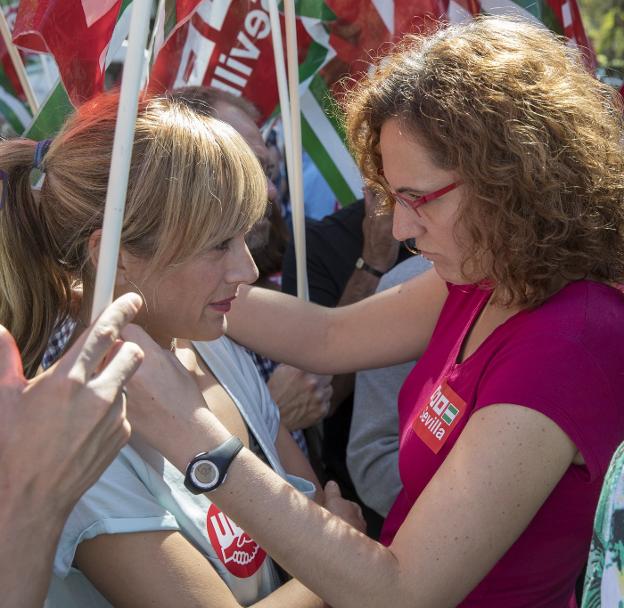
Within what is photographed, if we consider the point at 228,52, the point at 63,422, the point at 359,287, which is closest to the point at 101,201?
the point at 63,422

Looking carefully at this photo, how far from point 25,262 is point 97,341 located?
25.9 inches

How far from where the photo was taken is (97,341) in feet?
3.75

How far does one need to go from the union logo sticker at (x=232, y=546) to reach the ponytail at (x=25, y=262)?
1.58 feet

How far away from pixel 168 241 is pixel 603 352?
852mm

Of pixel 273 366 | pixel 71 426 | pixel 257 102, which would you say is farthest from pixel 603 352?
pixel 257 102

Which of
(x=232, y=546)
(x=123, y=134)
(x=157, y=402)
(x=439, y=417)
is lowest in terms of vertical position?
(x=232, y=546)

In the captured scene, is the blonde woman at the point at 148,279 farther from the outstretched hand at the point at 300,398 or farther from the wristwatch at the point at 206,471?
the outstretched hand at the point at 300,398

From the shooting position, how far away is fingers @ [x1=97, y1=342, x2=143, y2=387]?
3.77 feet

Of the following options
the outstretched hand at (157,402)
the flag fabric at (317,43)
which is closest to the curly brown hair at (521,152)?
the outstretched hand at (157,402)

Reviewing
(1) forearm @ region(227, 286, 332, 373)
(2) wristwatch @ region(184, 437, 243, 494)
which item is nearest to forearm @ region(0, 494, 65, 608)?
(2) wristwatch @ region(184, 437, 243, 494)

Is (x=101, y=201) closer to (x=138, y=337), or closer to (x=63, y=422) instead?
(x=138, y=337)

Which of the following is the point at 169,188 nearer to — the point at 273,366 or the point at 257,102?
the point at 273,366

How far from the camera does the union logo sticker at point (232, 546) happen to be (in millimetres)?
1643

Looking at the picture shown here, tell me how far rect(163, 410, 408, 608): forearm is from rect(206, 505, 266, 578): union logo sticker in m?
0.19
